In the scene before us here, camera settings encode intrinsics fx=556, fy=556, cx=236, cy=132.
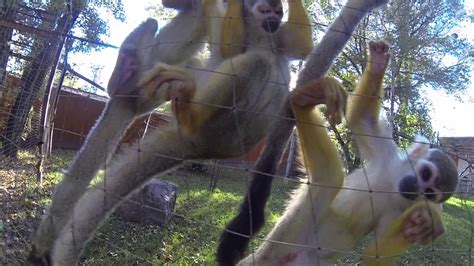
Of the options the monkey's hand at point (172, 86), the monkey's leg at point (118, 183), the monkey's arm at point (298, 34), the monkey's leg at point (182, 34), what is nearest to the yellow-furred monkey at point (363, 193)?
the monkey's arm at point (298, 34)

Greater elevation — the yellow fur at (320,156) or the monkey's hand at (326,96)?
the monkey's hand at (326,96)

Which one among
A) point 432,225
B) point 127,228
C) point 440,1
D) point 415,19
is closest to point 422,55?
point 415,19

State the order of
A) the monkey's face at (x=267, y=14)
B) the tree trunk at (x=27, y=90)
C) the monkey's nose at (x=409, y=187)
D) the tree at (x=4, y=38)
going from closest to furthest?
the monkey's nose at (x=409, y=187)
the monkey's face at (x=267, y=14)
the tree at (x=4, y=38)
the tree trunk at (x=27, y=90)

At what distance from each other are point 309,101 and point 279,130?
0.36 meters

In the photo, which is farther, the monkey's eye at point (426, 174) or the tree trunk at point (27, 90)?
the tree trunk at point (27, 90)

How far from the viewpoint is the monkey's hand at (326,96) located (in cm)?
223

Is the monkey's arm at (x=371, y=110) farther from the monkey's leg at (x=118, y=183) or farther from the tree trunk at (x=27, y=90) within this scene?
the tree trunk at (x=27, y=90)

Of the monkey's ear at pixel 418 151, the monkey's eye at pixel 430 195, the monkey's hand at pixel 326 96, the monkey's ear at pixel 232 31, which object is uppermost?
the monkey's ear at pixel 232 31

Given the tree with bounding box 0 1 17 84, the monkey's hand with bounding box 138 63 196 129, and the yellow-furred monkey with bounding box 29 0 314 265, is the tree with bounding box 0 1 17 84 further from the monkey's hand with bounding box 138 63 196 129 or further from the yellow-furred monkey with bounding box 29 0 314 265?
the monkey's hand with bounding box 138 63 196 129

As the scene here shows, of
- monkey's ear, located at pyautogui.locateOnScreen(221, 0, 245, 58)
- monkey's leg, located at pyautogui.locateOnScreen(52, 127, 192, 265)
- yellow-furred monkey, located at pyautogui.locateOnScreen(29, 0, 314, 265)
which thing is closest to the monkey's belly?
yellow-furred monkey, located at pyautogui.locateOnScreen(29, 0, 314, 265)

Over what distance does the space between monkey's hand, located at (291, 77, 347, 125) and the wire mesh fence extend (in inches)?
5.8

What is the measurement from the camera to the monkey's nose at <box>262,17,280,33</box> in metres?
2.81

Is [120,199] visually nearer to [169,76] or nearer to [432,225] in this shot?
[169,76]

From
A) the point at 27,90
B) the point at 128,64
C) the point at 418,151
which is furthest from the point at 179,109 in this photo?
the point at 27,90
